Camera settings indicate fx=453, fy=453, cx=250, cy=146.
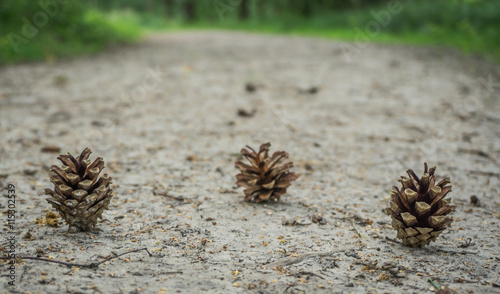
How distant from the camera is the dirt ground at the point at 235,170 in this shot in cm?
206

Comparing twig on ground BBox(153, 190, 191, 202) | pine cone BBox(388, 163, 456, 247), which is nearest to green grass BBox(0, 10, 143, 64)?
twig on ground BBox(153, 190, 191, 202)

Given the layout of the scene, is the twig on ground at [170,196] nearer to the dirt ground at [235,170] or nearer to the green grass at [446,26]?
the dirt ground at [235,170]

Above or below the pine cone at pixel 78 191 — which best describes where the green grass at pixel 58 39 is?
above

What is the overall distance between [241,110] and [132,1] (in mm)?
64210

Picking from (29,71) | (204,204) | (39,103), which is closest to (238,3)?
(29,71)

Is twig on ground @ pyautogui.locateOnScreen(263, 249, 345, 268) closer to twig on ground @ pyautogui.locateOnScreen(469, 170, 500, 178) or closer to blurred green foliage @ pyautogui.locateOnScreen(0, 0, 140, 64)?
twig on ground @ pyautogui.locateOnScreen(469, 170, 500, 178)

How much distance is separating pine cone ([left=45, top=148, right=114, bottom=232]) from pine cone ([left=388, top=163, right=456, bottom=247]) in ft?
5.11

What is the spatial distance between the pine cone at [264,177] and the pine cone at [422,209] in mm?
790

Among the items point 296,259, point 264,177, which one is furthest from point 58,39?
point 296,259

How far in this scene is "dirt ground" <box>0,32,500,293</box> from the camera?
206 cm

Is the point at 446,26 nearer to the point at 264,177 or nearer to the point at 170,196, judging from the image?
the point at 264,177

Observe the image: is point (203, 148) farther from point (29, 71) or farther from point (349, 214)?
point (29, 71)

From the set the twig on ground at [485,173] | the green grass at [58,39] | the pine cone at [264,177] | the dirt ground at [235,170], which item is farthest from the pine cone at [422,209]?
the green grass at [58,39]

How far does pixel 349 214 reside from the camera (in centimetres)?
283
